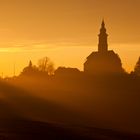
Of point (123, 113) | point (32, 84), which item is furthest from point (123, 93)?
point (32, 84)

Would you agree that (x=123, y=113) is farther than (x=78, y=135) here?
Yes

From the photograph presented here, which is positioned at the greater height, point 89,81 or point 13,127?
point 89,81

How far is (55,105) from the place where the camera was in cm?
11769

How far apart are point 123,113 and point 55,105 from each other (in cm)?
1470

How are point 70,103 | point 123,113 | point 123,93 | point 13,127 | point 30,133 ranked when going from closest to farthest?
point 30,133, point 13,127, point 123,113, point 70,103, point 123,93

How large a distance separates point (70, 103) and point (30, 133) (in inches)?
2245

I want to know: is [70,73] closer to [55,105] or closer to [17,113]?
[55,105]

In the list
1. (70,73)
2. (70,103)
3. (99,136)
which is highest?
(70,73)

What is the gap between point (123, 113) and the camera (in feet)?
376

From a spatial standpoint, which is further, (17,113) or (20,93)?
(20,93)

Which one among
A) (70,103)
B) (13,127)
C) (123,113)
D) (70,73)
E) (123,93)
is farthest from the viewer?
(70,73)

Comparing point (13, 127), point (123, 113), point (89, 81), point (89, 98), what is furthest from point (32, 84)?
point (13, 127)

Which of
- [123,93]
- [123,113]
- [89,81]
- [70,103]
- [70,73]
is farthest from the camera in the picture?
[70,73]

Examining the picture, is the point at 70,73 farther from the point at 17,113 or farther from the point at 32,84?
the point at 17,113
